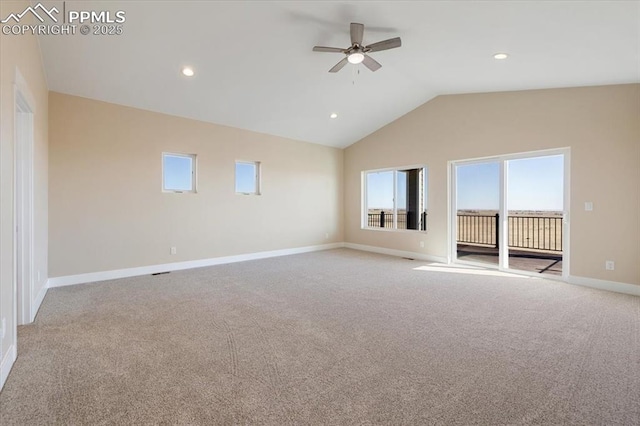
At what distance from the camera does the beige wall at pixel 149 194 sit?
4.30m

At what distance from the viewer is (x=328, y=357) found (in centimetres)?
229

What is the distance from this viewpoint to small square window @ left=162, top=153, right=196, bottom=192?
5.26 metres

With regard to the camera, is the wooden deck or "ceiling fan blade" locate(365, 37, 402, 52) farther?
the wooden deck

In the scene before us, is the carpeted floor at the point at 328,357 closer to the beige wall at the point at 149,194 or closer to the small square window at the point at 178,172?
the beige wall at the point at 149,194

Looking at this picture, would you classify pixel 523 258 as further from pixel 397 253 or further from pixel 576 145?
pixel 576 145

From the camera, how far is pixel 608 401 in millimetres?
1782

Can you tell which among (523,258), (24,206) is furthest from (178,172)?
(523,258)

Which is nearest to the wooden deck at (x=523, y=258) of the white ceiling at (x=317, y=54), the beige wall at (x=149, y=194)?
the white ceiling at (x=317, y=54)

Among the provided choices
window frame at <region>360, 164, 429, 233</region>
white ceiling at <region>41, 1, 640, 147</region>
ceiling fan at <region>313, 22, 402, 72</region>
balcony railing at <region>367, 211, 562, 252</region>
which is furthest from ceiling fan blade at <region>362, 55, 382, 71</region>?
balcony railing at <region>367, 211, 562, 252</region>

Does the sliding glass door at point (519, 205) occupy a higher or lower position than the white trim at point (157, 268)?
higher

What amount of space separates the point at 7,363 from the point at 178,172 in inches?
151

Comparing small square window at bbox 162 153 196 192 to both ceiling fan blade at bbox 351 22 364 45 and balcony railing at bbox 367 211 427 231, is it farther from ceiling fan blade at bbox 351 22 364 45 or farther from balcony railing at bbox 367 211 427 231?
balcony railing at bbox 367 211 427 231

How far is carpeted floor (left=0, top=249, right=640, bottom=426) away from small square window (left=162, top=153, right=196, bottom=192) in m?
1.97

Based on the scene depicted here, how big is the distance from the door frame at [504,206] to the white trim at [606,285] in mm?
125
